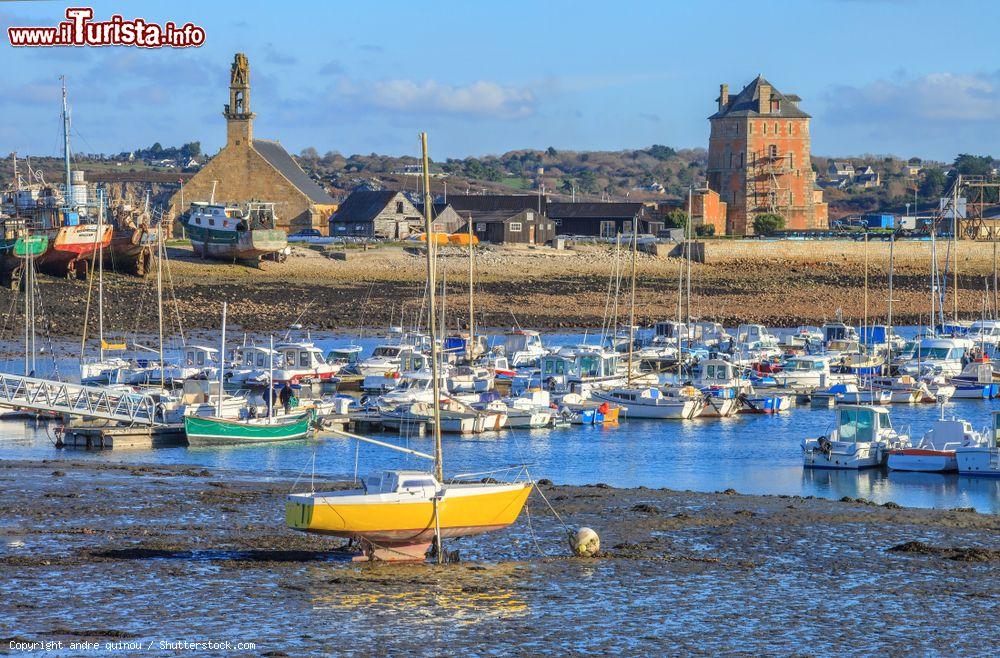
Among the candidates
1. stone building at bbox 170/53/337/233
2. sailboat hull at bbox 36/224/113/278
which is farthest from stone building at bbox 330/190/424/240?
sailboat hull at bbox 36/224/113/278

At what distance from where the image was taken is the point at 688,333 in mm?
53875

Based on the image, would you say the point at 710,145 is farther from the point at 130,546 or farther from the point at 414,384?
the point at 130,546

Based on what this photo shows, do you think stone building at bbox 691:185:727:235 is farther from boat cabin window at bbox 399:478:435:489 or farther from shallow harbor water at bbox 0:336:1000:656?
boat cabin window at bbox 399:478:435:489

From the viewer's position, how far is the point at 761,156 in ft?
388

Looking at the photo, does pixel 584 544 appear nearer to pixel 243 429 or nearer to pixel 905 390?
pixel 243 429

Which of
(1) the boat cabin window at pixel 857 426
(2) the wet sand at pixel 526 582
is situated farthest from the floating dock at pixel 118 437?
(1) the boat cabin window at pixel 857 426

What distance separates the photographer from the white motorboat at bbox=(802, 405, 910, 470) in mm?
32125

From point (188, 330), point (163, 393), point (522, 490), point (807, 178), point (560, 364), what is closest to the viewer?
point (522, 490)

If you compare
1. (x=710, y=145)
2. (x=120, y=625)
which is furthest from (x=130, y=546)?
(x=710, y=145)

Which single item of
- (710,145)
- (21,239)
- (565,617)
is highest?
(710,145)

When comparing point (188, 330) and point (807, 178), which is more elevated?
point (807, 178)

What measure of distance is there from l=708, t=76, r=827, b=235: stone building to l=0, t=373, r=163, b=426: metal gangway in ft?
285

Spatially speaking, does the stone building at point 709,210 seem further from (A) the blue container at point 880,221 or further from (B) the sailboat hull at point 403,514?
(B) the sailboat hull at point 403,514

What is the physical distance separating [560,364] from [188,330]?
1989 cm
